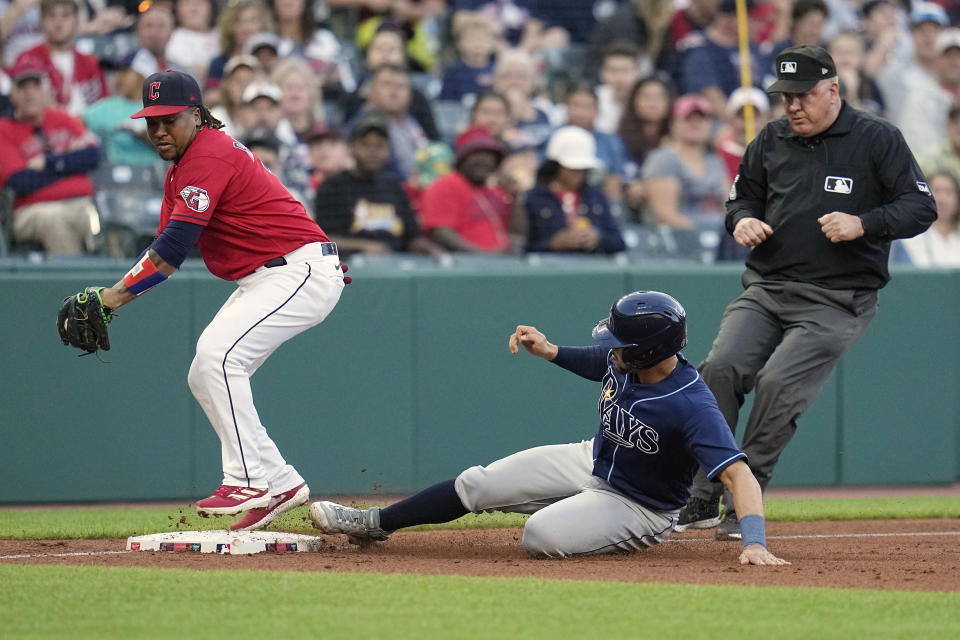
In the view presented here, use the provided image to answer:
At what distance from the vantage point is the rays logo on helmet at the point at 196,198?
5391 millimetres

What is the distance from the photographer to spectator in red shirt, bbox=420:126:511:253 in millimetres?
9344

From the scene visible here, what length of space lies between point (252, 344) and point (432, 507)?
103cm

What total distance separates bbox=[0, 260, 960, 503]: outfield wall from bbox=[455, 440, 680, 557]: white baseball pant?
9.99 feet

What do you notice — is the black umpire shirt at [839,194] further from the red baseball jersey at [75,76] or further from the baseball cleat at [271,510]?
the red baseball jersey at [75,76]

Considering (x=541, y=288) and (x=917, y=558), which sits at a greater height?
(x=541, y=288)

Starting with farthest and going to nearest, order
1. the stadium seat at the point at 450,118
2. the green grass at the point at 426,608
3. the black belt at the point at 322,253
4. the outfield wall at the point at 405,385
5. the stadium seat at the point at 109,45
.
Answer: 1. the stadium seat at the point at 450,118
2. the stadium seat at the point at 109,45
3. the outfield wall at the point at 405,385
4. the black belt at the point at 322,253
5. the green grass at the point at 426,608

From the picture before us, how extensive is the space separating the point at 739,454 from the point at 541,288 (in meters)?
3.94

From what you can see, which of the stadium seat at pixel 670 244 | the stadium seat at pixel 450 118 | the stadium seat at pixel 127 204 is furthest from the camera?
the stadium seat at pixel 450 118

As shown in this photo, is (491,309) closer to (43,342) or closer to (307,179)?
(307,179)

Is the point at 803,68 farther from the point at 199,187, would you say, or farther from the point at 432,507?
the point at 199,187

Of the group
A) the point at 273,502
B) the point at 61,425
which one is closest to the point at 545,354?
the point at 273,502

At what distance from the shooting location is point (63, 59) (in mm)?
9922

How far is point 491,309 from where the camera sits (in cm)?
862

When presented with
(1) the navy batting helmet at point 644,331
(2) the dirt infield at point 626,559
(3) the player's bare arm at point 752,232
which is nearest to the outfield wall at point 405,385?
(2) the dirt infield at point 626,559
